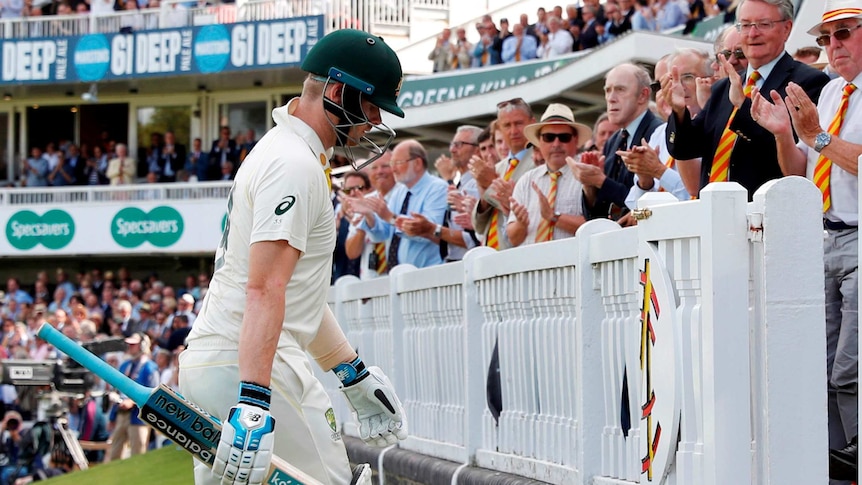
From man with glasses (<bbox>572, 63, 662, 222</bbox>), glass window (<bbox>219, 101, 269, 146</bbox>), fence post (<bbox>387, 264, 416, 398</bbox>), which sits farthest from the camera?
glass window (<bbox>219, 101, 269, 146</bbox>)

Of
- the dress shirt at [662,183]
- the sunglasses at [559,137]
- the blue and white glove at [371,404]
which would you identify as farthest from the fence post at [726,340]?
the sunglasses at [559,137]

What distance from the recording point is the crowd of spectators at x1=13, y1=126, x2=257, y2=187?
1341 inches

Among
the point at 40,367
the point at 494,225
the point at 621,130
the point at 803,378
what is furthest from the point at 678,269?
the point at 40,367

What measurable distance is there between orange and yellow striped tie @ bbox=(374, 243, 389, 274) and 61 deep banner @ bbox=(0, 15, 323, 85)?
22.4 meters

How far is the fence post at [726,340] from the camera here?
12.7ft

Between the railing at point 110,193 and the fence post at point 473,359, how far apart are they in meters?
26.2

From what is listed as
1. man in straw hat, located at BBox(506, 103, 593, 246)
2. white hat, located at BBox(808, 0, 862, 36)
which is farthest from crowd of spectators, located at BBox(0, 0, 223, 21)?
white hat, located at BBox(808, 0, 862, 36)

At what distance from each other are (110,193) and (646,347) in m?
31.6

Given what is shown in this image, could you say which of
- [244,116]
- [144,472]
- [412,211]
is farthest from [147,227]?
[412,211]

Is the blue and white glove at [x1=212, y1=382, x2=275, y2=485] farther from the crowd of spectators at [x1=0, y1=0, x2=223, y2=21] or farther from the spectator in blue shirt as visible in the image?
the spectator in blue shirt

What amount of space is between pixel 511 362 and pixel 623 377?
1.43 m

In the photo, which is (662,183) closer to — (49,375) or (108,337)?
(49,375)

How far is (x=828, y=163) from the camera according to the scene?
5.02 meters

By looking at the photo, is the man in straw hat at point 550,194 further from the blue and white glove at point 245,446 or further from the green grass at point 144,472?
the green grass at point 144,472
